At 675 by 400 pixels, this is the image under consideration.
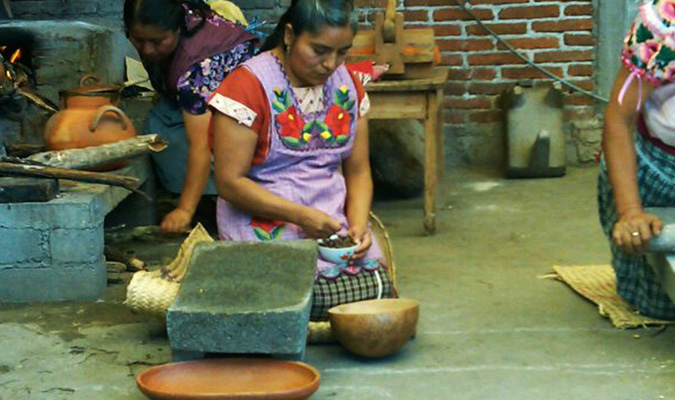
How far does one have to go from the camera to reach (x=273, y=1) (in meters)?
6.61

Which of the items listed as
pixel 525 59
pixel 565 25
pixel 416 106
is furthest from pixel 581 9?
pixel 416 106

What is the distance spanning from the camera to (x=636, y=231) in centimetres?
334

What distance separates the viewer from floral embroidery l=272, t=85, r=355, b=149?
371 centimetres

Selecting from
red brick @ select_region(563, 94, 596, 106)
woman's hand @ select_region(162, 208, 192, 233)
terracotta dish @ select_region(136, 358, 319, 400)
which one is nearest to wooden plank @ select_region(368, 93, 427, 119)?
woman's hand @ select_region(162, 208, 192, 233)

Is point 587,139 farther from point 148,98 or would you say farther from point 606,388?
point 606,388

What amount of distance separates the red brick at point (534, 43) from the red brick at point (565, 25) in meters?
0.06

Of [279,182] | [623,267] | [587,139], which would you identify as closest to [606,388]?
[623,267]

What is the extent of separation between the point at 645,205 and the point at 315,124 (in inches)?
43.6

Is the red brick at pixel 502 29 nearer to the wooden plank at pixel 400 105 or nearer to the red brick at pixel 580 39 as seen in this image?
the red brick at pixel 580 39

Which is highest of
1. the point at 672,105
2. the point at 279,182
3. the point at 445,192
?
the point at 672,105

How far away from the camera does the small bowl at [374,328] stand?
11.1 ft

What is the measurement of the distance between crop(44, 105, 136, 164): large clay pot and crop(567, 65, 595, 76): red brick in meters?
3.07

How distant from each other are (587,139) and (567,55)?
51 centimetres

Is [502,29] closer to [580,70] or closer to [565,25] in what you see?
[565,25]
